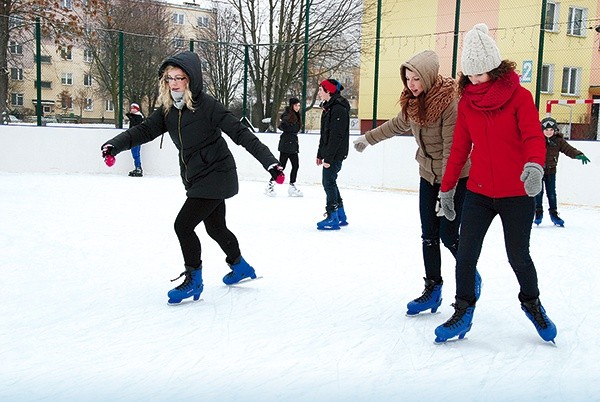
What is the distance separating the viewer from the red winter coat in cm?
253

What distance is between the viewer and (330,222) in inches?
235

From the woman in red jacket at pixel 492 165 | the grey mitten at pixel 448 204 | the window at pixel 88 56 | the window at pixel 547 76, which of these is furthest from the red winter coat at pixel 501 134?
the window at pixel 88 56

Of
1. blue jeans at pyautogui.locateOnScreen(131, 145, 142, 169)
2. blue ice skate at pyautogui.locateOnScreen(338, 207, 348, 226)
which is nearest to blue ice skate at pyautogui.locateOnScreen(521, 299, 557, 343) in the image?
blue ice skate at pyautogui.locateOnScreen(338, 207, 348, 226)

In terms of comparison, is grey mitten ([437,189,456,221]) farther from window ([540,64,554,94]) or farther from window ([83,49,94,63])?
window ([83,49,94,63])

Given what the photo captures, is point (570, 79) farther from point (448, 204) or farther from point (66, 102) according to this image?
point (66, 102)

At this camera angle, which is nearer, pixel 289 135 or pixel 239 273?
pixel 239 273

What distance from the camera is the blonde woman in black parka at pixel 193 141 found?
325 centimetres

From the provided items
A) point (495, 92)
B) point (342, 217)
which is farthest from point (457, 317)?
point (342, 217)

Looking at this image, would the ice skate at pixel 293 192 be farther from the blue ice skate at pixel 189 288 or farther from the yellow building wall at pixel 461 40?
the blue ice skate at pixel 189 288

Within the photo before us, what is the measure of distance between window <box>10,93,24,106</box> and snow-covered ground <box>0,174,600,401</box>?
573 cm

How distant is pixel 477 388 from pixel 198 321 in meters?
1.41

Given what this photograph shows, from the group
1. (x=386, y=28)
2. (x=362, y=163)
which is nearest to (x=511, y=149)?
(x=362, y=163)

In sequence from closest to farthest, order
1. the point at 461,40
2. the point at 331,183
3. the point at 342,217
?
the point at 331,183, the point at 342,217, the point at 461,40

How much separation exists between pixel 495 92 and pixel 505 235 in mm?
627
